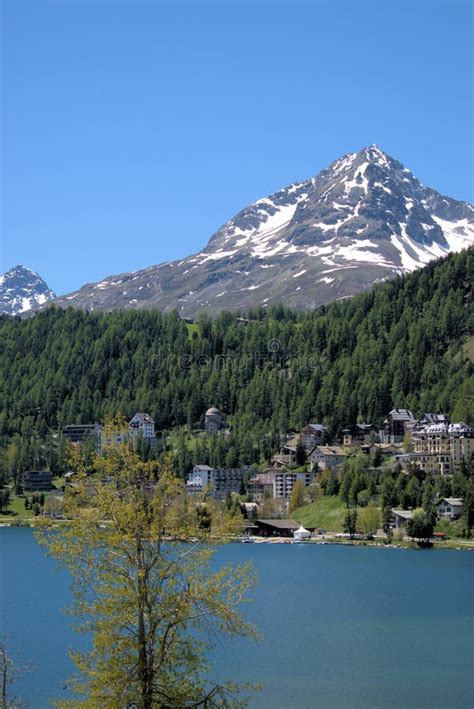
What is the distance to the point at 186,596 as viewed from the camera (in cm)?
2783

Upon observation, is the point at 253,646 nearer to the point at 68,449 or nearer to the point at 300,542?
the point at 68,449

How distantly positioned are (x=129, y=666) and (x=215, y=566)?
3163 inches

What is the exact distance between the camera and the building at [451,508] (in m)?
142

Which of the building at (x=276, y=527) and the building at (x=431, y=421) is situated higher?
the building at (x=431, y=421)

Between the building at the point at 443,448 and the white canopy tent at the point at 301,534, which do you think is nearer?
the white canopy tent at the point at 301,534

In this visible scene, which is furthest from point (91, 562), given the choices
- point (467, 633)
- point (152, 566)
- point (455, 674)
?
point (467, 633)

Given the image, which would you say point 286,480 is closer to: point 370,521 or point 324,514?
point 324,514

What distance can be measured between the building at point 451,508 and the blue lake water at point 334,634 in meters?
22.9

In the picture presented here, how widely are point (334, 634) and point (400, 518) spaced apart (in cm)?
7889

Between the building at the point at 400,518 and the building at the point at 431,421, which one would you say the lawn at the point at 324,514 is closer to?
the building at the point at 400,518

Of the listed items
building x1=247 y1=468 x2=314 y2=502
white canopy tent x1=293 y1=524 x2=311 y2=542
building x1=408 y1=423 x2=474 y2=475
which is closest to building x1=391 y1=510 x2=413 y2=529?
white canopy tent x1=293 y1=524 x2=311 y2=542

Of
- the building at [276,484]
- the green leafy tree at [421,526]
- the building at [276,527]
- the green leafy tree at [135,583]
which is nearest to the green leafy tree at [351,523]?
the green leafy tree at [421,526]

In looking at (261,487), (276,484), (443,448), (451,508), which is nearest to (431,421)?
(443,448)

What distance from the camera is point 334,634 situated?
222 feet
